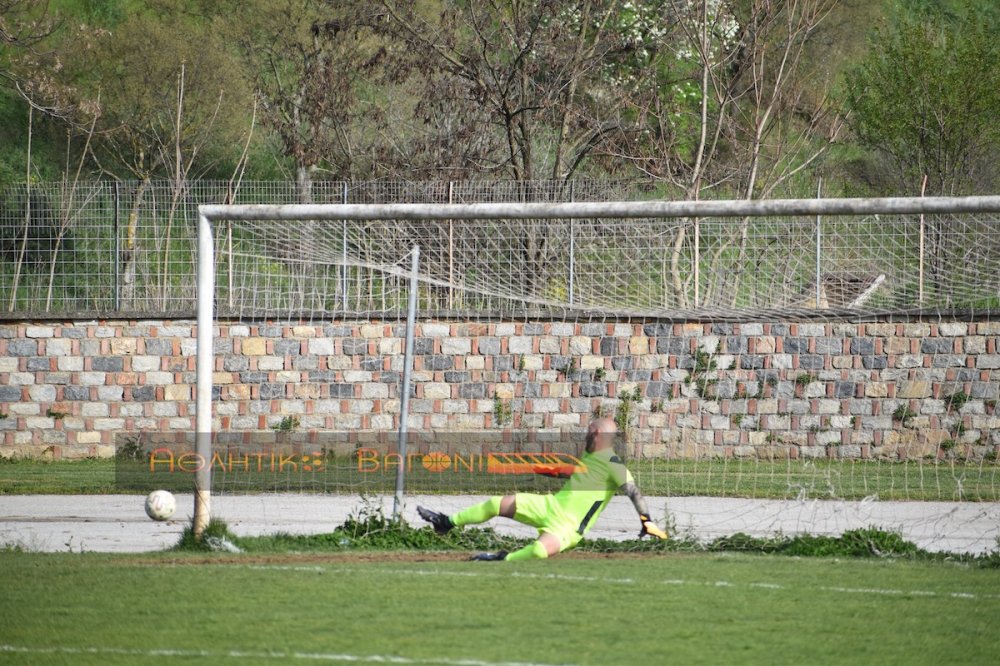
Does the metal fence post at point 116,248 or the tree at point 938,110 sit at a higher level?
the tree at point 938,110

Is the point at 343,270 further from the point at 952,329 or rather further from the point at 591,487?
the point at 952,329

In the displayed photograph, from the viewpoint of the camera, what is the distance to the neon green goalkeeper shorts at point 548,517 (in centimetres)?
827

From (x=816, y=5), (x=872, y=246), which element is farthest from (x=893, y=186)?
(x=872, y=246)

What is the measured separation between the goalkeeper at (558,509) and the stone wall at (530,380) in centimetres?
515

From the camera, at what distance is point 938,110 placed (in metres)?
23.2

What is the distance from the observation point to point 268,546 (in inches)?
345

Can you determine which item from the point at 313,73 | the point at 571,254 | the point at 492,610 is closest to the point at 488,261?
the point at 571,254

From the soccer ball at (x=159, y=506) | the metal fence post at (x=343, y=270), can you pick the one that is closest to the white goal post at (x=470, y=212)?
the soccer ball at (x=159, y=506)

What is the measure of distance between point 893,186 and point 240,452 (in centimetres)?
1802

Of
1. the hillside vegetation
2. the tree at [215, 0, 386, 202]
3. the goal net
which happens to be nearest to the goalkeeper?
the goal net

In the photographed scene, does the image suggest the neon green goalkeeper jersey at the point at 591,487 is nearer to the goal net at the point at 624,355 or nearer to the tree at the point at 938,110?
the goal net at the point at 624,355

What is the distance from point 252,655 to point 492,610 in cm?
143

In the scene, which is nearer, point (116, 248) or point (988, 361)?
point (988, 361)

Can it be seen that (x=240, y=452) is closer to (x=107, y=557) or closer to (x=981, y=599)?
(x=107, y=557)
